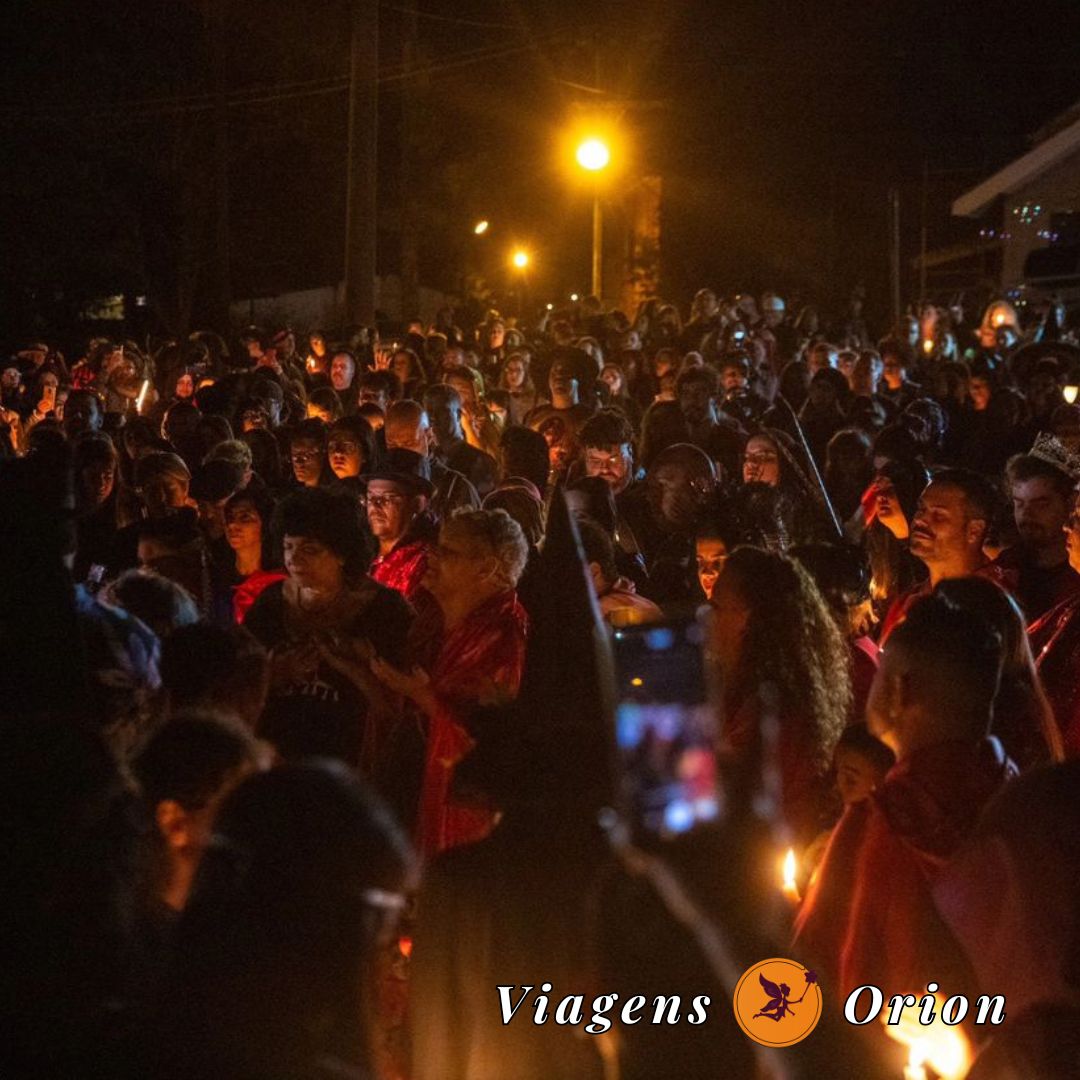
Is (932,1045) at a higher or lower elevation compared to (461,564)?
lower

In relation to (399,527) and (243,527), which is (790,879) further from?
(243,527)

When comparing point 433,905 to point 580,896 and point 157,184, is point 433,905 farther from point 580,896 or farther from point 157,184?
point 157,184

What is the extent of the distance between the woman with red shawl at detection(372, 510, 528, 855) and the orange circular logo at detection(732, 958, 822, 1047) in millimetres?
1903

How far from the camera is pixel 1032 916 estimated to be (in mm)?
2609

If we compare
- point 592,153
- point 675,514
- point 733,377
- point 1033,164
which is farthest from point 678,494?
point 1033,164

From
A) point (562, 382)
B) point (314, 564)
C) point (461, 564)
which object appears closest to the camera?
point (461, 564)

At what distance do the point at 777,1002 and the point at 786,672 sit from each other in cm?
169

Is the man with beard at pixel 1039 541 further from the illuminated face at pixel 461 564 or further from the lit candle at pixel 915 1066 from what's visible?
the lit candle at pixel 915 1066

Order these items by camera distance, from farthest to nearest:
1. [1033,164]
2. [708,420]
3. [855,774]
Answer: [1033,164], [708,420], [855,774]

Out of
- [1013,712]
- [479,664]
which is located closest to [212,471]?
[479,664]

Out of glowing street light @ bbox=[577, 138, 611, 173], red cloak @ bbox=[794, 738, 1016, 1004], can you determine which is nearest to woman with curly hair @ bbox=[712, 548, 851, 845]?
red cloak @ bbox=[794, 738, 1016, 1004]

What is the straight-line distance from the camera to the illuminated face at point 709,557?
6410 millimetres

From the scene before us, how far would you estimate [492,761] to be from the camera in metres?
2.63

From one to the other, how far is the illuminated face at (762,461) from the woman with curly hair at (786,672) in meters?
3.38
